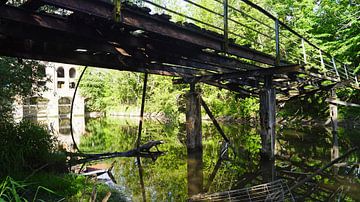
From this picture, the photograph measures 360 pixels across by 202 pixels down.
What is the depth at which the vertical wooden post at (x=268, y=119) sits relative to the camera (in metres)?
10.4

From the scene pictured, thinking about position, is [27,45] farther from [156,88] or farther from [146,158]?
[156,88]

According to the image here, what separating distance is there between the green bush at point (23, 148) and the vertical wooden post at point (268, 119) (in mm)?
6746

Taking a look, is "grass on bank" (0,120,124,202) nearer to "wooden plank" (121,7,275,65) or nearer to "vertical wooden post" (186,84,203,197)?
"wooden plank" (121,7,275,65)

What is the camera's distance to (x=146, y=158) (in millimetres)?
11484

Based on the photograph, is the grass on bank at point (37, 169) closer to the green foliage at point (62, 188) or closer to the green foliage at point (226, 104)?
the green foliage at point (62, 188)

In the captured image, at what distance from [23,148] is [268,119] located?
24.7ft

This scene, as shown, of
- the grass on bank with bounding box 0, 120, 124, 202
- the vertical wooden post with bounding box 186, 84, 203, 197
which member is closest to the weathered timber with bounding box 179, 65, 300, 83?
the vertical wooden post with bounding box 186, 84, 203, 197

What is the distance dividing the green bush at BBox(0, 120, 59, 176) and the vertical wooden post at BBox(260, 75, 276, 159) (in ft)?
22.1

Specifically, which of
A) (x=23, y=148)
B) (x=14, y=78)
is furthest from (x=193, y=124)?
(x=14, y=78)

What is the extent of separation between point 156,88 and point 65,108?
21301 millimetres

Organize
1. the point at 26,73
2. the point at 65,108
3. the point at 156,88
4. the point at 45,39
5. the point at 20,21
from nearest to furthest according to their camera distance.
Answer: the point at 20,21, the point at 45,39, the point at 26,73, the point at 156,88, the point at 65,108

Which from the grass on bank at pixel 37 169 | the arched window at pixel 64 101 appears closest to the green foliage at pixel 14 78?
the grass on bank at pixel 37 169

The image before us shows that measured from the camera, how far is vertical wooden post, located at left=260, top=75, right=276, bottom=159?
34.1ft

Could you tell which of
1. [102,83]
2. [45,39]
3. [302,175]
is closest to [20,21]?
[45,39]
